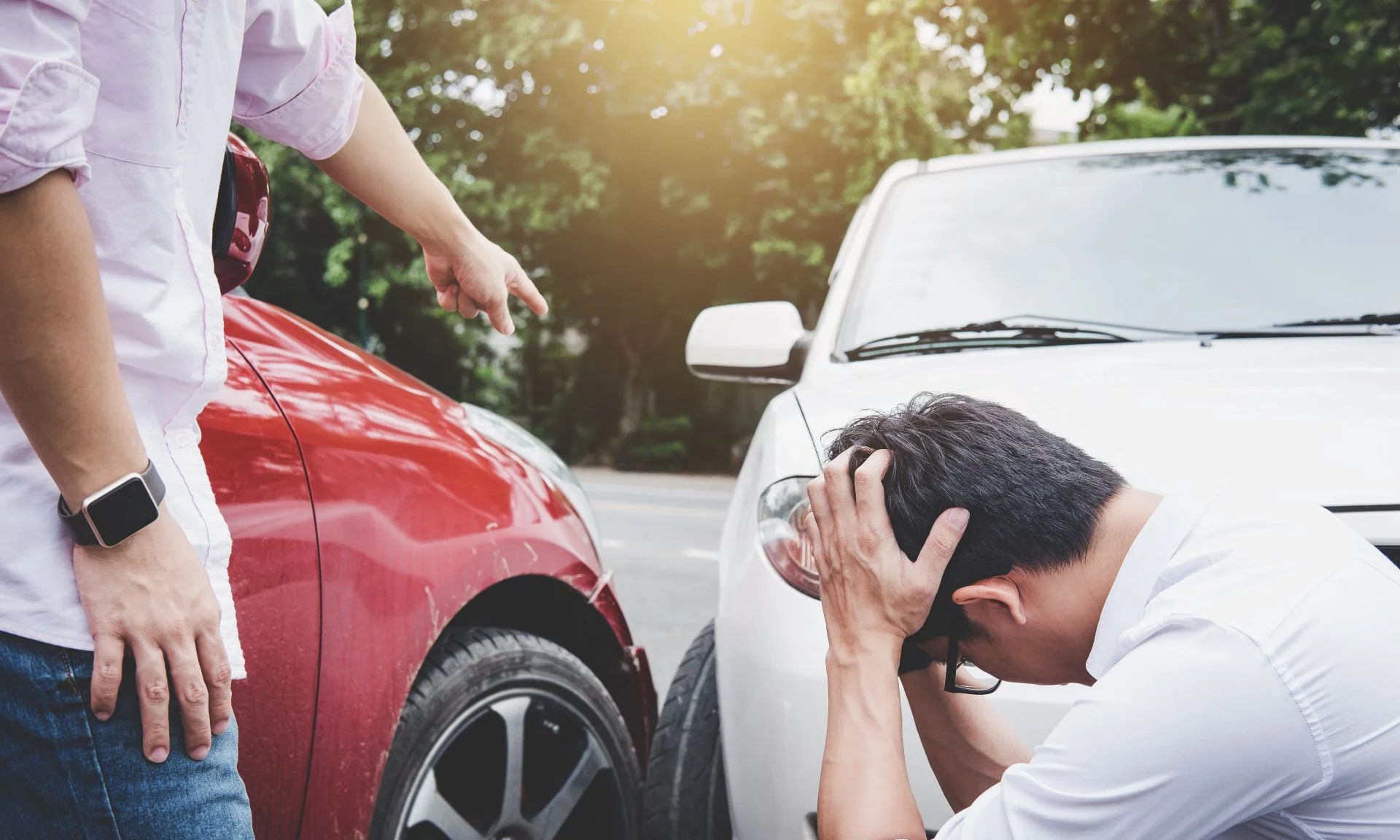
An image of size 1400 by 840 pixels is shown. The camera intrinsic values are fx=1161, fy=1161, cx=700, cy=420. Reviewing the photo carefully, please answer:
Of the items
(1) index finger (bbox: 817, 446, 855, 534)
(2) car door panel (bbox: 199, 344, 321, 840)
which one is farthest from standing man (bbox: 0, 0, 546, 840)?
(1) index finger (bbox: 817, 446, 855, 534)

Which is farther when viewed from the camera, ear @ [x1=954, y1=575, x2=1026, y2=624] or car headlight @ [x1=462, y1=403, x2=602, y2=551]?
car headlight @ [x1=462, y1=403, x2=602, y2=551]

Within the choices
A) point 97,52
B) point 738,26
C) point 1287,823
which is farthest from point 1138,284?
point 738,26

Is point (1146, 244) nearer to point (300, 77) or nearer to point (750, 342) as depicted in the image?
point (750, 342)

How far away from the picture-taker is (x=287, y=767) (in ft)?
5.48

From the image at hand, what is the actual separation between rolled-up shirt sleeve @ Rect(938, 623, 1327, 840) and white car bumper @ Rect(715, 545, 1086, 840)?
57 centimetres

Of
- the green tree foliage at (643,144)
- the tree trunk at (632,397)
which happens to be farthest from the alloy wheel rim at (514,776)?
the tree trunk at (632,397)

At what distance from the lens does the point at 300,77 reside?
1398mm

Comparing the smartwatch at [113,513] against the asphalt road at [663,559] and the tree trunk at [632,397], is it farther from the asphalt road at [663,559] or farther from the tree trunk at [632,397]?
the tree trunk at [632,397]

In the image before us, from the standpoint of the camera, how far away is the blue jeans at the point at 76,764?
99 cm

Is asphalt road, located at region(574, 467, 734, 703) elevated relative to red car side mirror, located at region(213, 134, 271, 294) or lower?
lower

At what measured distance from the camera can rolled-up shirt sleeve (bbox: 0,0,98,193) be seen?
0.87 m

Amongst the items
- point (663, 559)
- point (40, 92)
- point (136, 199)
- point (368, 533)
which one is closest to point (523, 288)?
point (368, 533)

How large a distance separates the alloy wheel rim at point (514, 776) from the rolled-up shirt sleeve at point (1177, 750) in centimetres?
115

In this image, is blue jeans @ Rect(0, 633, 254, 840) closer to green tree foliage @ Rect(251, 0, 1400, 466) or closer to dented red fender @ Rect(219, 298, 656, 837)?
dented red fender @ Rect(219, 298, 656, 837)
